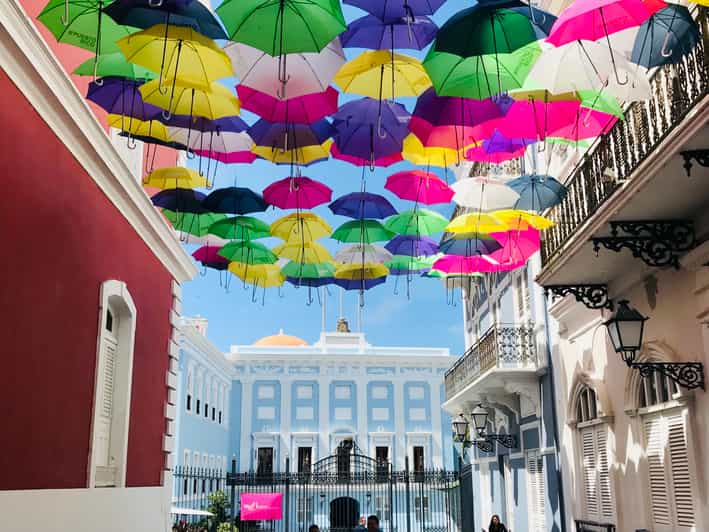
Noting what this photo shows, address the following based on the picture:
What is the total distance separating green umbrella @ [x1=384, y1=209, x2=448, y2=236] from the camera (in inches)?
431

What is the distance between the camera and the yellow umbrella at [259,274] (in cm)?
1245

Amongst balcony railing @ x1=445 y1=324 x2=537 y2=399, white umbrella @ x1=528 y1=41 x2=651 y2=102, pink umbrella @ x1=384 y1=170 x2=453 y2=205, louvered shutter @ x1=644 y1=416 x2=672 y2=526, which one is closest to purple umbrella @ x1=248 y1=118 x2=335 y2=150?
pink umbrella @ x1=384 y1=170 x2=453 y2=205

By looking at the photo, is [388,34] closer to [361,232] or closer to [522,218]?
[522,218]

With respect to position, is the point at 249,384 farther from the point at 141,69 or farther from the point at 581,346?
the point at 141,69

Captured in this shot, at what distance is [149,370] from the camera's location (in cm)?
1139

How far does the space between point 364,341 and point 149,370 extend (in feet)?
108

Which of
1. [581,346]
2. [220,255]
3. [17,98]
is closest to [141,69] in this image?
[17,98]

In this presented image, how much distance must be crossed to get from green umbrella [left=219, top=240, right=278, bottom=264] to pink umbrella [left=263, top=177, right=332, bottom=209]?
1324mm

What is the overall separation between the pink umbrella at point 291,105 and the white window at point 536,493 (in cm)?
900

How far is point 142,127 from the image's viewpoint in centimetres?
902

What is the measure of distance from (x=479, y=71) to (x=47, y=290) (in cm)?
453

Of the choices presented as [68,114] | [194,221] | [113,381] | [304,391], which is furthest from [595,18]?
[304,391]

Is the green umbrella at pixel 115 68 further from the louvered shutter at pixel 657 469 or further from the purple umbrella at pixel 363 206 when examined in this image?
the louvered shutter at pixel 657 469

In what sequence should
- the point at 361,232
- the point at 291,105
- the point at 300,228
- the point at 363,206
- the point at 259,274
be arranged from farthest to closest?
the point at 259,274
the point at 361,232
the point at 300,228
the point at 363,206
the point at 291,105
